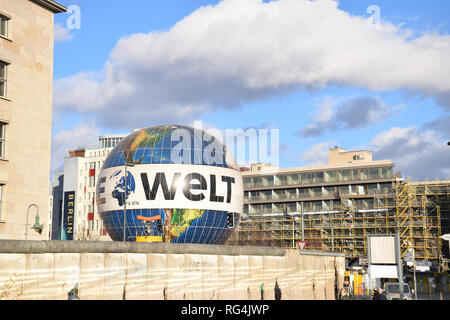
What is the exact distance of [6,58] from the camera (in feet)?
94.0

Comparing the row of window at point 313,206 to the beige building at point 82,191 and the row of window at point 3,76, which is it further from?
the row of window at point 3,76

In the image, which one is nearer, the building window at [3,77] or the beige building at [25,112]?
the beige building at [25,112]

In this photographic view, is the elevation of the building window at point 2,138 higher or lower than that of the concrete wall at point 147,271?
higher

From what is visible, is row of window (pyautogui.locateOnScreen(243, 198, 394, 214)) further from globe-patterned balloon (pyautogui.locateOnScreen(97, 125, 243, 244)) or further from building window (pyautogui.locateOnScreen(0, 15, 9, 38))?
building window (pyautogui.locateOnScreen(0, 15, 9, 38))

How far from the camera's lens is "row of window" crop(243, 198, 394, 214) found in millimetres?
97125

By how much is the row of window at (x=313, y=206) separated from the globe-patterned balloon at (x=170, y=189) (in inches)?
2219

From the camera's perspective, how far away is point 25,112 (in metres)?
29.8

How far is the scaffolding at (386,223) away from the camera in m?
91.4

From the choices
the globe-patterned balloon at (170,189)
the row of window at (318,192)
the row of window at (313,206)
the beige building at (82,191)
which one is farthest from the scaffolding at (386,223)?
the globe-patterned balloon at (170,189)

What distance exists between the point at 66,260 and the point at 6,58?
12.6 m

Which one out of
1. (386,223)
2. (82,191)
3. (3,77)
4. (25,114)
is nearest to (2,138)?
(25,114)
